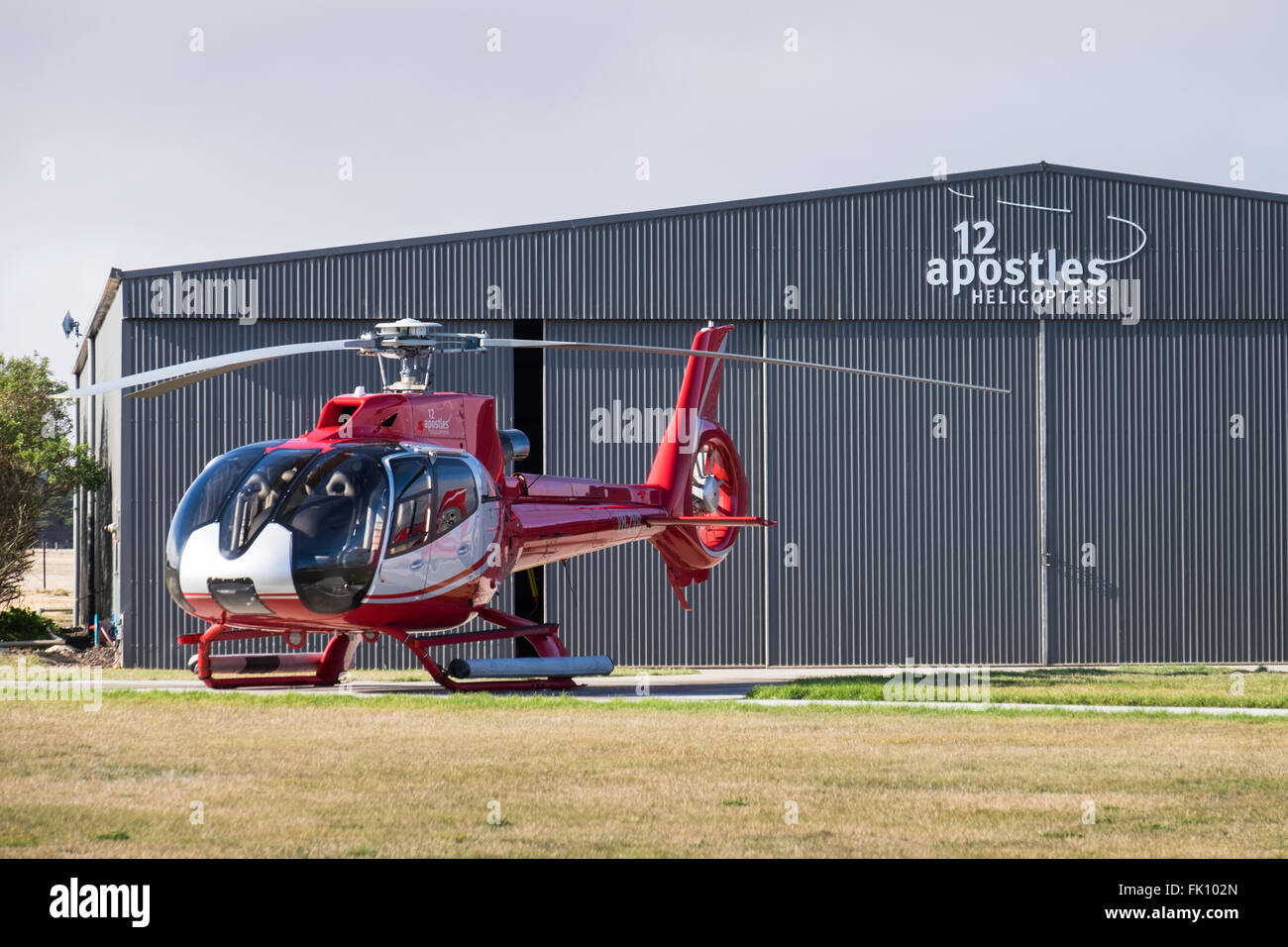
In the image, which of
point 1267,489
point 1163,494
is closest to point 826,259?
point 1163,494

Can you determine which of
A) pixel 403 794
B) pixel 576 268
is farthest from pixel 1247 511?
pixel 403 794

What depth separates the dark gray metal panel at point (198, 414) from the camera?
24188 millimetres

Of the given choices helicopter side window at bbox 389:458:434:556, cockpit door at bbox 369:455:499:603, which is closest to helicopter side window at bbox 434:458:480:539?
cockpit door at bbox 369:455:499:603

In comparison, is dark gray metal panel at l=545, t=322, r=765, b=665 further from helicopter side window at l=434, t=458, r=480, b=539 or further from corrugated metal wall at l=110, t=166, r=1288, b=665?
helicopter side window at l=434, t=458, r=480, b=539

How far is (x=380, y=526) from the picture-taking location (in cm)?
1491

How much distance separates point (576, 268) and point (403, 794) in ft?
53.8

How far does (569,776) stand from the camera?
10844 millimetres

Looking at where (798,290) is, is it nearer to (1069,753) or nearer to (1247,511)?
(1247,511)

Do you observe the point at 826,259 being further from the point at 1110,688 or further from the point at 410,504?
the point at 410,504

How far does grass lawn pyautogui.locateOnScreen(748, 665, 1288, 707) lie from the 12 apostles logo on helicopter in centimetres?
723

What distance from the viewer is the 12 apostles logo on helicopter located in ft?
84.8

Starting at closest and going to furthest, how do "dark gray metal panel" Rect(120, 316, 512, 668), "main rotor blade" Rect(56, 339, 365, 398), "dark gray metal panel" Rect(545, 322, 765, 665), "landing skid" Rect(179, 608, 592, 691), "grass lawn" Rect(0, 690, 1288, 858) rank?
1. "grass lawn" Rect(0, 690, 1288, 858)
2. "main rotor blade" Rect(56, 339, 365, 398)
3. "landing skid" Rect(179, 608, 592, 691)
4. "dark gray metal panel" Rect(120, 316, 512, 668)
5. "dark gray metal panel" Rect(545, 322, 765, 665)

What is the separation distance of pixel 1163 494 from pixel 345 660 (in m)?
15.3

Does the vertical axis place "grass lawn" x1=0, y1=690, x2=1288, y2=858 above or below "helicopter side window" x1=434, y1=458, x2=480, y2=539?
below
